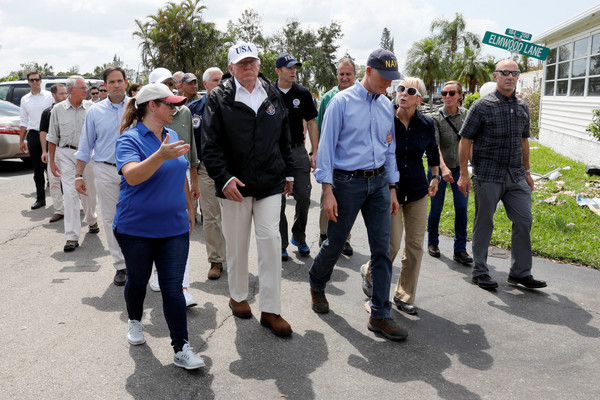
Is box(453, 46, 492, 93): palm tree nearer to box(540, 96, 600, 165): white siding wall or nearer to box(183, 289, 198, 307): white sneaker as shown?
box(540, 96, 600, 165): white siding wall

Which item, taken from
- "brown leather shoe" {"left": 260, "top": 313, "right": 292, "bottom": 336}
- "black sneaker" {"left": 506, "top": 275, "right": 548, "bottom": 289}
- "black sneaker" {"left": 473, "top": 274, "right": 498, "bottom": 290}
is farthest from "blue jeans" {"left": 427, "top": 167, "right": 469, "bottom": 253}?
"brown leather shoe" {"left": 260, "top": 313, "right": 292, "bottom": 336}

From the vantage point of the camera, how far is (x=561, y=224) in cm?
731

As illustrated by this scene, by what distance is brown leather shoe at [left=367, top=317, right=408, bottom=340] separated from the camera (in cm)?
404

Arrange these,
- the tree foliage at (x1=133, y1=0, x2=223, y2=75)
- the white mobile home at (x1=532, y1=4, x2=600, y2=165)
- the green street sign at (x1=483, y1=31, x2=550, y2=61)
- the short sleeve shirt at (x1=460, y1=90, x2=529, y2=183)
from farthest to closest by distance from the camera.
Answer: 1. the tree foliage at (x1=133, y1=0, x2=223, y2=75)
2. the white mobile home at (x1=532, y1=4, x2=600, y2=165)
3. the green street sign at (x1=483, y1=31, x2=550, y2=61)
4. the short sleeve shirt at (x1=460, y1=90, x2=529, y2=183)

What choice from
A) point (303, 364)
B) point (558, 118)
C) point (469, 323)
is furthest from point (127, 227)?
point (558, 118)

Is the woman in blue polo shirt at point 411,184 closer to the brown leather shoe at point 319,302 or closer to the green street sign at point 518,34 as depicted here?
the brown leather shoe at point 319,302

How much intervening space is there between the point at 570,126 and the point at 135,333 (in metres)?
14.2

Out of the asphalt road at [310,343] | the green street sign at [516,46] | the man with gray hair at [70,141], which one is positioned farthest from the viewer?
the green street sign at [516,46]

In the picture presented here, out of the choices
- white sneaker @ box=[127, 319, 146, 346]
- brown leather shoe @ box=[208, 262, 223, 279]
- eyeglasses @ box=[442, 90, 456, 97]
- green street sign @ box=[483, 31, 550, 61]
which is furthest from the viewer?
green street sign @ box=[483, 31, 550, 61]

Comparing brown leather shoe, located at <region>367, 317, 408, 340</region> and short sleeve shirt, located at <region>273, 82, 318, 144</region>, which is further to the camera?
short sleeve shirt, located at <region>273, 82, 318, 144</region>

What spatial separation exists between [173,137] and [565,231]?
564cm

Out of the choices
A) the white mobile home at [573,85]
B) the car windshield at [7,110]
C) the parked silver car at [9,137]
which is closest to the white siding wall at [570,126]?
the white mobile home at [573,85]

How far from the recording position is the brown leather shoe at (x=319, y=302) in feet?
15.0

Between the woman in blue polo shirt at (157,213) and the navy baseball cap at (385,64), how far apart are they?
1.47 metres
